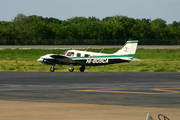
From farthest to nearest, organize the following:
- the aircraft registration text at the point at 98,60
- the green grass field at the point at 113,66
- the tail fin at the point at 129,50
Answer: the green grass field at the point at 113,66
the tail fin at the point at 129,50
the aircraft registration text at the point at 98,60

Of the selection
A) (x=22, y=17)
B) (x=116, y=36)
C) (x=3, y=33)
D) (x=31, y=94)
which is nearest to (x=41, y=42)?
(x=3, y=33)

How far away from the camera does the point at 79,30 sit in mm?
111250

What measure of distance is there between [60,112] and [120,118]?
2.26m

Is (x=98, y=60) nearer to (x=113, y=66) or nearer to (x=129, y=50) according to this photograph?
(x=129, y=50)

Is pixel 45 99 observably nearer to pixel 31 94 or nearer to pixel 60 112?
pixel 31 94

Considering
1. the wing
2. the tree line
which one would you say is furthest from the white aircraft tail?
the tree line

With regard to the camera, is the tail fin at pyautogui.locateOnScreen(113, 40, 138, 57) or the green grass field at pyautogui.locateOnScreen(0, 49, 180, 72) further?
the green grass field at pyautogui.locateOnScreen(0, 49, 180, 72)

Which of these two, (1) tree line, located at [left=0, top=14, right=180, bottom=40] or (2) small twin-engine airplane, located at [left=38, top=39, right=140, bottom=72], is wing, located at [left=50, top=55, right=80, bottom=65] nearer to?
(2) small twin-engine airplane, located at [left=38, top=39, right=140, bottom=72]

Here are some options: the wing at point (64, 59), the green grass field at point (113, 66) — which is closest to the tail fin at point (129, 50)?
the green grass field at point (113, 66)

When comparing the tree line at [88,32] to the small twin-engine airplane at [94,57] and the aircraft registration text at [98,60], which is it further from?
the aircraft registration text at [98,60]

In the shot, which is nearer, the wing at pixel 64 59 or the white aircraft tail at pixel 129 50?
the white aircraft tail at pixel 129 50

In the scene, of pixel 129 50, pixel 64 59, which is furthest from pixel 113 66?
pixel 64 59

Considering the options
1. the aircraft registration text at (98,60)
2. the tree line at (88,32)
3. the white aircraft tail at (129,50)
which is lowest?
the aircraft registration text at (98,60)

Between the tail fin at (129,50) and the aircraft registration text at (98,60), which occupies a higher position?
the tail fin at (129,50)
